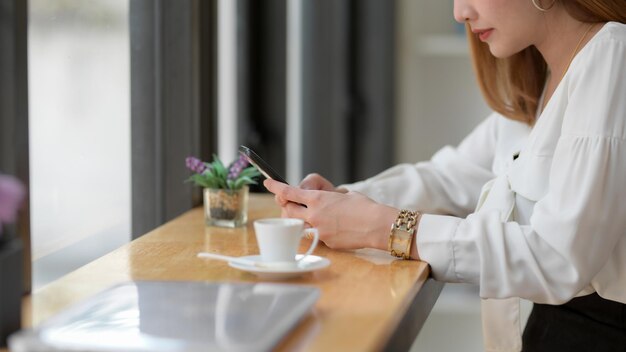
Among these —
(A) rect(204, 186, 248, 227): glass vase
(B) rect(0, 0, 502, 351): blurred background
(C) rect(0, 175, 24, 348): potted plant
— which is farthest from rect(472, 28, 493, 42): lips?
(C) rect(0, 175, 24, 348): potted plant

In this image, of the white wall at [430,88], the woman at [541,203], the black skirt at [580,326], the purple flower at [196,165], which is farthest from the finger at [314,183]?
the white wall at [430,88]

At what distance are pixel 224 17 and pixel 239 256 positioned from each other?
137 cm

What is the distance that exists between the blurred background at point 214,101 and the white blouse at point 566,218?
0.65 m

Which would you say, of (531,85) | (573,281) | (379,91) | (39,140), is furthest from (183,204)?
(379,91)

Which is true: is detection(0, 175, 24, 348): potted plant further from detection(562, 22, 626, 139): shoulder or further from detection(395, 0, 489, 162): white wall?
detection(395, 0, 489, 162): white wall

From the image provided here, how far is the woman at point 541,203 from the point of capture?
4.63ft

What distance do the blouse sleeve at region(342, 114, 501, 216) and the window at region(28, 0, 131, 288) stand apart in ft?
1.64

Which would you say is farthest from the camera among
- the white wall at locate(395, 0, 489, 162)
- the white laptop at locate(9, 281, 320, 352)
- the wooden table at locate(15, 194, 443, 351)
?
the white wall at locate(395, 0, 489, 162)

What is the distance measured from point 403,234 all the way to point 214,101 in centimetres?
89

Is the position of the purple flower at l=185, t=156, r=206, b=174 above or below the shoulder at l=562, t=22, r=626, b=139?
below

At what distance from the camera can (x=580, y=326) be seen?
1727mm

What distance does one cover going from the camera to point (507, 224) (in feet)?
4.75

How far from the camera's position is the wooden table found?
109 cm

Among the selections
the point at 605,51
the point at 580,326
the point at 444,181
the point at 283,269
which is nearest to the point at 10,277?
the point at 283,269
